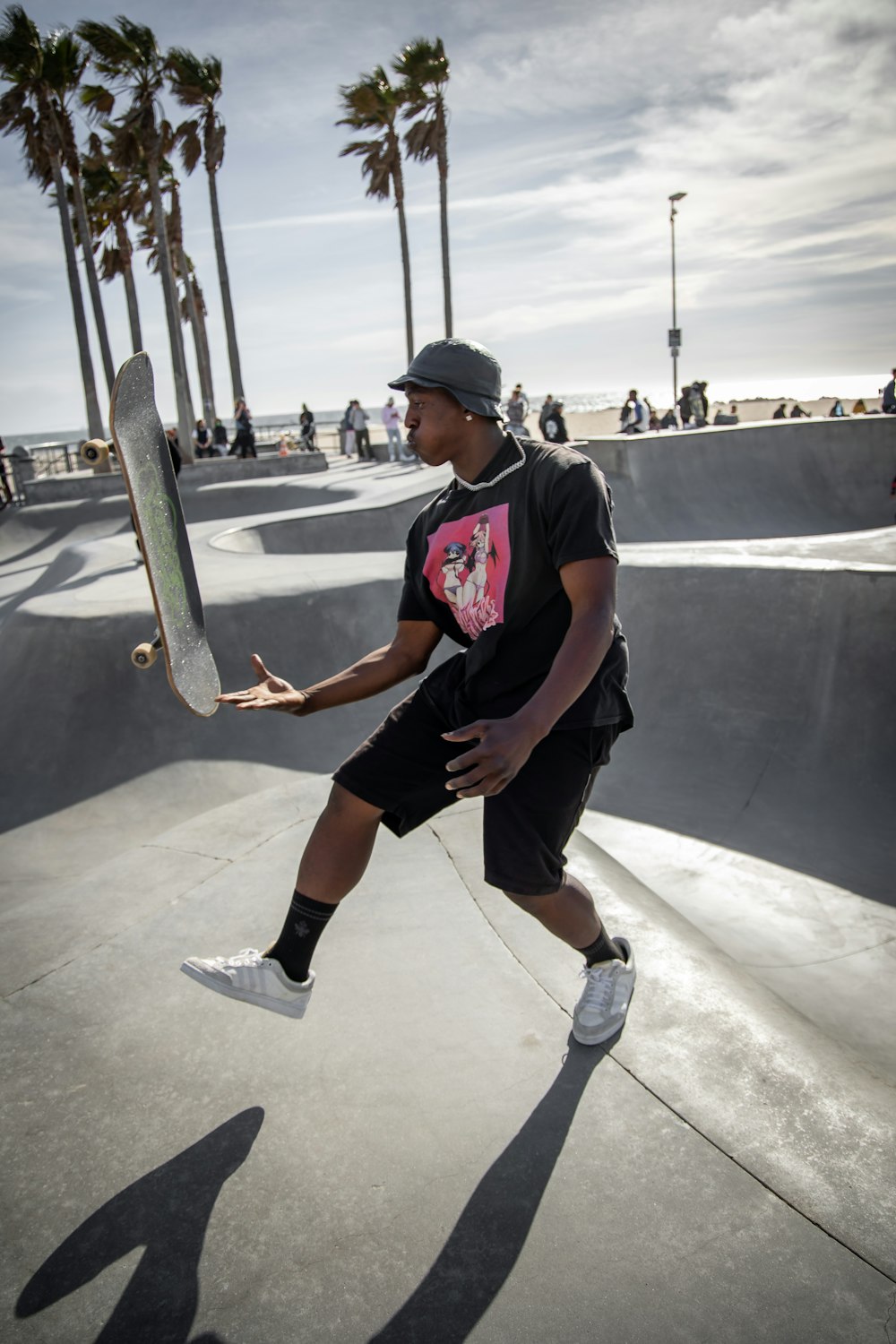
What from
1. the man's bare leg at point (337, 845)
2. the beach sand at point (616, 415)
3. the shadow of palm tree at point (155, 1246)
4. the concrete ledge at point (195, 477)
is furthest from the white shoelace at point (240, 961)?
the beach sand at point (616, 415)

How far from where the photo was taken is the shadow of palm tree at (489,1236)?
1626mm

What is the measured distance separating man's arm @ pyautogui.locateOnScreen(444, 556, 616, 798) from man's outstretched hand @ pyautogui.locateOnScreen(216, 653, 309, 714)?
0.71m

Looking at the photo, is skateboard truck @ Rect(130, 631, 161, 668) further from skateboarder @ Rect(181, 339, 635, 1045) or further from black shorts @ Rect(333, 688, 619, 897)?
black shorts @ Rect(333, 688, 619, 897)

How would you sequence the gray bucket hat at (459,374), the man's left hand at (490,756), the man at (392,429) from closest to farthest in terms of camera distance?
the man's left hand at (490,756)
the gray bucket hat at (459,374)
the man at (392,429)

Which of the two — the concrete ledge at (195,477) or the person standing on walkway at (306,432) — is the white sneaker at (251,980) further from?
the person standing on walkway at (306,432)

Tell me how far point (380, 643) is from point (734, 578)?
2998mm

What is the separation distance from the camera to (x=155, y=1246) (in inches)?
71.0

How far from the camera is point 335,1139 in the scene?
82.4 inches

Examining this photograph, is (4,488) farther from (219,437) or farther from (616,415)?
(616,415)

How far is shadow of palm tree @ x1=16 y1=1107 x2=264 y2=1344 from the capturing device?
165 cm

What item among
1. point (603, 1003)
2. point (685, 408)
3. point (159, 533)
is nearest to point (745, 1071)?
point (603, 1003)

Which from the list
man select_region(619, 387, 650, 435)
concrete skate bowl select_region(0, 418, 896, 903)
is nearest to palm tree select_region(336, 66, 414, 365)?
man select_region(619, 387, 650, 435)

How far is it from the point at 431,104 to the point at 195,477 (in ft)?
55.4

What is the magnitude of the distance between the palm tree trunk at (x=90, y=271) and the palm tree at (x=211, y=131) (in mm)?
3702
